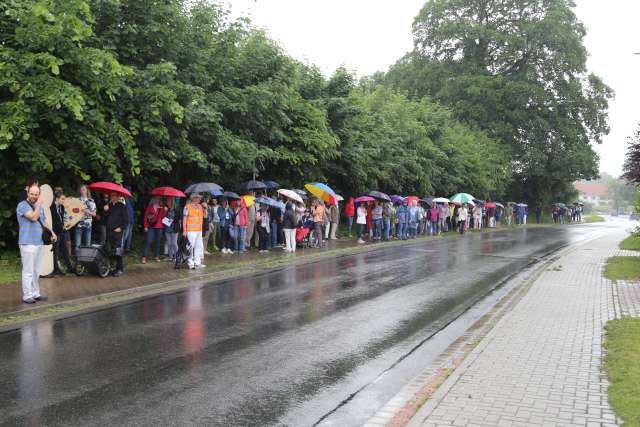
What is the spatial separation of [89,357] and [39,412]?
5.76 feet

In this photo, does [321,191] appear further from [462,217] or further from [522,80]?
[522,80]

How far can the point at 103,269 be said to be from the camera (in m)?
12.6

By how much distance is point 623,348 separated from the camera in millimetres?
7000

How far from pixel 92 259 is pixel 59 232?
0.97 metres

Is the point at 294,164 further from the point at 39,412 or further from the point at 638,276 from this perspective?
the point at 39,412

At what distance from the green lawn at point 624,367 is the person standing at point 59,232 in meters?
10.3

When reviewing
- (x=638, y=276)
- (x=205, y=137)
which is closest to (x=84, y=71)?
(x=205, y=137)

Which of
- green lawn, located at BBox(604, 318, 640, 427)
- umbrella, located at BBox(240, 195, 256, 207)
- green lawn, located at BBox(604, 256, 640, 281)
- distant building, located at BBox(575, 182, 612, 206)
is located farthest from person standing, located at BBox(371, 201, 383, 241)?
distant building, located at BBox(575, 182, 612, 206)

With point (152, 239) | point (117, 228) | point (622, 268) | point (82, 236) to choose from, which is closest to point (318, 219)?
point (152, 239)

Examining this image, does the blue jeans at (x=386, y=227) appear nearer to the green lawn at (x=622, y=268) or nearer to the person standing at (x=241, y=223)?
the person standing at (x=241, y=223)

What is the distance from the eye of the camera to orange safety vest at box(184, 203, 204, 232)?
14.1 m

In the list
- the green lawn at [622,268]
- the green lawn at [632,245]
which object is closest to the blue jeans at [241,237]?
the green lawn at [622,268]

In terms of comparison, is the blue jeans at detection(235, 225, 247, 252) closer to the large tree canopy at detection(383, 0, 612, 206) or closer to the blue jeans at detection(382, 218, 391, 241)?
the blue jeans at detection(382, 218, 391, 241)

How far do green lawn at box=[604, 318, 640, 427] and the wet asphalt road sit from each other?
6.50 feet
